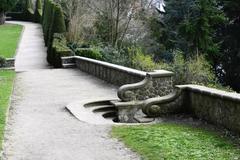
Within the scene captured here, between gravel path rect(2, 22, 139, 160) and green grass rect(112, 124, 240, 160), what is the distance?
29 centimetres

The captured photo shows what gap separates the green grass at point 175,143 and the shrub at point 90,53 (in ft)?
37.7

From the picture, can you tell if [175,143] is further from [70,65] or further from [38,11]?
[38,11]

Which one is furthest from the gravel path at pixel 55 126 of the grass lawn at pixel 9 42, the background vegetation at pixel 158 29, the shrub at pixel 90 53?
the grass lawn at pixel 9 42

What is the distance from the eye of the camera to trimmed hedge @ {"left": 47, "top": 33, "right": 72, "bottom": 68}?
72.0 feet

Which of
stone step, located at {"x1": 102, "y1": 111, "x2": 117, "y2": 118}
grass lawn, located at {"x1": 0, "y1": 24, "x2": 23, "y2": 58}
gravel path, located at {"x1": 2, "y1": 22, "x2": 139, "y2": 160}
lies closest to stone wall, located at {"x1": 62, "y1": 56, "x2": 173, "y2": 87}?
gravel path, located at {"x1": 2, "y1": 22, "x2": 139, "y2": 160}

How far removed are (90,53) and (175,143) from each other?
13.7m

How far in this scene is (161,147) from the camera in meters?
7.42

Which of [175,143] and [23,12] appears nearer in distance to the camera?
[175,143]

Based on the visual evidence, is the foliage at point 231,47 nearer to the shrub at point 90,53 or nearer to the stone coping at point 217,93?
the shrub at point 90,53

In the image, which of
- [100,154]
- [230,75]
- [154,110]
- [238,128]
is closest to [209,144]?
→ [238,128]

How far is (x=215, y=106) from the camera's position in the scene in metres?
9.27

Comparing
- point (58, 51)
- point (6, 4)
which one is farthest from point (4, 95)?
point (6, 4)

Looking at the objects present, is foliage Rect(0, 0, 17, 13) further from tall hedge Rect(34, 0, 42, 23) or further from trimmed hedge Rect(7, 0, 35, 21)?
trimmed hedge Rect(7, 0, 35, 21)

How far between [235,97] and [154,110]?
259 centimetres
